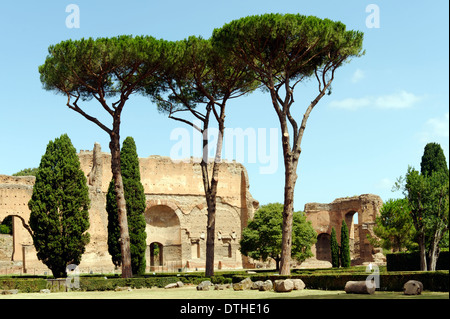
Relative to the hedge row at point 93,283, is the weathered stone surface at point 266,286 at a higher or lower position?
higher

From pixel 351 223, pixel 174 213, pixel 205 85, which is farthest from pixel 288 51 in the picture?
pixel 351 223

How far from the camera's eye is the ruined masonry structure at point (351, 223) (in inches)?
1667

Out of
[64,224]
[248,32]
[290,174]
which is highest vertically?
[248,32]

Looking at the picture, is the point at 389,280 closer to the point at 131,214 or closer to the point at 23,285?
the point at 23,285

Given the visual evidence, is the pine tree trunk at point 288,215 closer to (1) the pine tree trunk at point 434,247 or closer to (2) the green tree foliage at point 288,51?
(2) the green tree foliage at point 288,51

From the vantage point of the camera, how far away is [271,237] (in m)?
33.6

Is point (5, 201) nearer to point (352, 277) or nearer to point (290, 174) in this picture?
point (290, 174)

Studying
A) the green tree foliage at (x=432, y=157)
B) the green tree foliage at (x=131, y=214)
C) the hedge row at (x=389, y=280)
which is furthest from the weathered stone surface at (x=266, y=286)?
the green tree foliage at (x=432, y=157)

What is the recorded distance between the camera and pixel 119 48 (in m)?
22.0

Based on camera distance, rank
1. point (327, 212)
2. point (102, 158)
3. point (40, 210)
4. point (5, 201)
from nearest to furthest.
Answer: point (40, 210)
point (5, 201)
point (102, 158)
point (327, 212)

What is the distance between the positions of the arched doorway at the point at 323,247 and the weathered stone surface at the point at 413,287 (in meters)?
32.9

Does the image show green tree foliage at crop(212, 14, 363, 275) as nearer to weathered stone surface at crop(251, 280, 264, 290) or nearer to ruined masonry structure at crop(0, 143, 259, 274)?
weathered stone surface at crop(251, 280, 264, 290)
